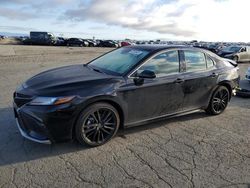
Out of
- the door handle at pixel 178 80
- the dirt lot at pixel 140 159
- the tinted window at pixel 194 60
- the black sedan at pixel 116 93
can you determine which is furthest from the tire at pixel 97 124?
the tinted window at pixel 194 60

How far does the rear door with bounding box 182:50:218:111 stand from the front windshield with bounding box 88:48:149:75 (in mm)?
966

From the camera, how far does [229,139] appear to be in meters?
4.39

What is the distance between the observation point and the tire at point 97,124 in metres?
3.71

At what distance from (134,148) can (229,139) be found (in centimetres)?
174

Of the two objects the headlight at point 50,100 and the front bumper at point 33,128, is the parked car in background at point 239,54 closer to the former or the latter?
the headlight at point 50,100

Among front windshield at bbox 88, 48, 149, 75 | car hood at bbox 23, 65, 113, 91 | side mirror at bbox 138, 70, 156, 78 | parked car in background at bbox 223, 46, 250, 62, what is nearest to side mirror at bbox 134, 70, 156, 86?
side mirror at bbox 138, 70, 156, 78

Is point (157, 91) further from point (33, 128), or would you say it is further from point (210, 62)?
point (33, 128)

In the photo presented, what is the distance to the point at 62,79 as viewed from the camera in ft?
13.0

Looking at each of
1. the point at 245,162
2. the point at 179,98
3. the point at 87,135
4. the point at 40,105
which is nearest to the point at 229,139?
the point at 245,162

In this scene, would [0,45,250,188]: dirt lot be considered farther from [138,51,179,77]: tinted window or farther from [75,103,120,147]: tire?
[138,51,179,77]: tinted window

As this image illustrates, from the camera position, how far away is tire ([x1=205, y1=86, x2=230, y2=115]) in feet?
17.8

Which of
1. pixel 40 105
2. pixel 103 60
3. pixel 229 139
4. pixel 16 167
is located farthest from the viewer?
pixel 103 60

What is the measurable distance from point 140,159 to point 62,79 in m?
1.71

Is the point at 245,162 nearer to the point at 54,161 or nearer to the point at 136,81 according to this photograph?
the point at 136,81
